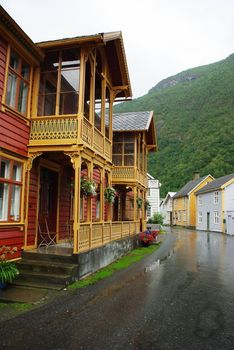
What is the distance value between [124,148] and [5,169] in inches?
519

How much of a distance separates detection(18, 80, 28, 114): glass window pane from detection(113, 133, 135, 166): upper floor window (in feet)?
38.1

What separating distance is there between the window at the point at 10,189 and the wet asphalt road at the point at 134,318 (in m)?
3.37

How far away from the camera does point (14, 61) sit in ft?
34.4

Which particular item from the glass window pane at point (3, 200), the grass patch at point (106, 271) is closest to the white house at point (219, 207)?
the grass patch at point (106, 271)

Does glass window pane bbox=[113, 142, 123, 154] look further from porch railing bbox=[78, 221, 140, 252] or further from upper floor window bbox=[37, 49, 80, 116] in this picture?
upper floor window bbox=[37, 49, 80, 116]

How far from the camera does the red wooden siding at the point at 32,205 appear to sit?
1110 centimetres

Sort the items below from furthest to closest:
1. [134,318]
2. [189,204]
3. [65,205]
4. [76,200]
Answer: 1. [189,204]
2. [65,205]
3. [76,200]
4. [134,318]

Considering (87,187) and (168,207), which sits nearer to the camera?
(87,187)

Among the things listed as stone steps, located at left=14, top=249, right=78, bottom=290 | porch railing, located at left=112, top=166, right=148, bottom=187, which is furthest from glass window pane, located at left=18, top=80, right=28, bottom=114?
porch railing, located at left=112, top=166, right=148, bottom=187

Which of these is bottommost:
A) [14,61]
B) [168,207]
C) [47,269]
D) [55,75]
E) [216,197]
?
[47,269]

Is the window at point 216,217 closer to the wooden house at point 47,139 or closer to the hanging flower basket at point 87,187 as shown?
the wooden house at point 47,139

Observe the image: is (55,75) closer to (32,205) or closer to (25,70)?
(25,70)

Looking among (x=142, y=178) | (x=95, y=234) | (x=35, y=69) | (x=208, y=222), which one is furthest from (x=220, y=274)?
(x=208, y=222)

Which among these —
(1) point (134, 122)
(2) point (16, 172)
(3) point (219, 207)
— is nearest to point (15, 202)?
(2) point (16, 172)
